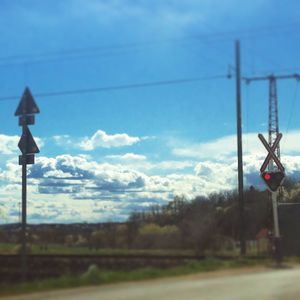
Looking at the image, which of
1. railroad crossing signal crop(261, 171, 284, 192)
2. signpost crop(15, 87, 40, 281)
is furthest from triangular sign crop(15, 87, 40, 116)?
railroad crossing signal crop(261, 171, 284, 192)

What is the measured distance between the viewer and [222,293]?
14.1m

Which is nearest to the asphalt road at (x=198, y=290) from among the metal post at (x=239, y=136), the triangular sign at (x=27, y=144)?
the triangular sign at (x=27, y=144)

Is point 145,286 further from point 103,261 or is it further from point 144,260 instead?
point 103,261

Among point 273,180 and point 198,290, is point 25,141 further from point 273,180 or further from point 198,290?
point 273,180

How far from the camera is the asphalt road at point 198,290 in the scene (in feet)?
44.5

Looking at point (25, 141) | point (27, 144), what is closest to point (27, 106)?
point (25, 141)

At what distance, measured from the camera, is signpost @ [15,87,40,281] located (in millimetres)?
20094

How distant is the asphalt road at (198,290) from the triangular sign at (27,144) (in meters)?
6.15

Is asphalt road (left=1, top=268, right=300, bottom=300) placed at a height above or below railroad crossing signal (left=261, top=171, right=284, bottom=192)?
below

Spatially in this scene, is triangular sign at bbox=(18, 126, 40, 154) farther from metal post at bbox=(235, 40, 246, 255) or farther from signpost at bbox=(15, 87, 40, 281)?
metal post at bbox=(235, 40, 246, 255)

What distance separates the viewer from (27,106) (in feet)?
67.2

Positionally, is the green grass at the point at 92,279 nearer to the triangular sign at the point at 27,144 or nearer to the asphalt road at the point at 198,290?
the asphalt road at the point at 198,290

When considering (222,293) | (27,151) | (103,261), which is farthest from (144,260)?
(222,293)

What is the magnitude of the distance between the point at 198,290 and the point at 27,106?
29.7ft
